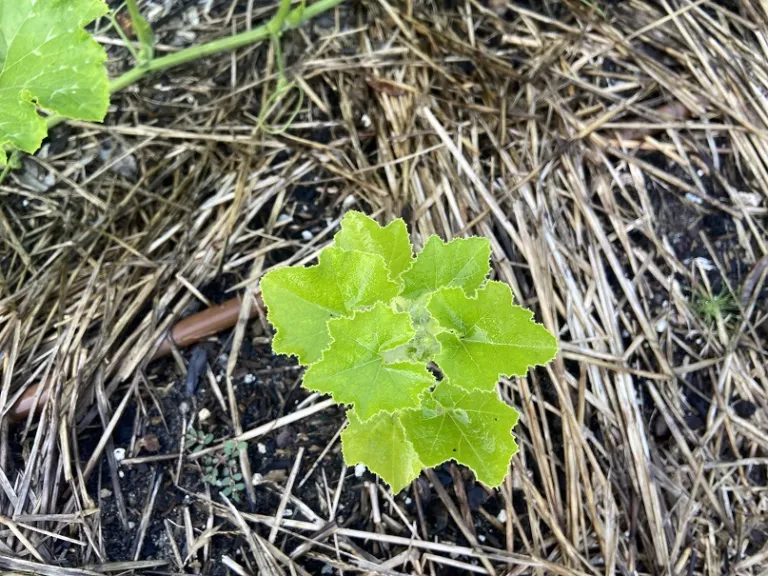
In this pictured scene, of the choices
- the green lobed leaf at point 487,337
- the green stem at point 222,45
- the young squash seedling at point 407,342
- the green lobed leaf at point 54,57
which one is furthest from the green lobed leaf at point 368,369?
the green stem at point 222,45

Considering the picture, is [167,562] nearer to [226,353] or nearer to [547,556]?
[226,353]

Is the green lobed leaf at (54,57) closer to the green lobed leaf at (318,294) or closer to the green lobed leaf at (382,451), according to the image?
the green lobed leaf at (318,294)

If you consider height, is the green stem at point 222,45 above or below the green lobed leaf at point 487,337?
above

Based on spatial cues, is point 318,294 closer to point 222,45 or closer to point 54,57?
point 54,57

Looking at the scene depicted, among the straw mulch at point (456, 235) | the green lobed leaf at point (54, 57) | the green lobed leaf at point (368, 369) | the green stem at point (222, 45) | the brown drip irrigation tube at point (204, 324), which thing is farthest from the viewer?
the green stem at point (222, 45)

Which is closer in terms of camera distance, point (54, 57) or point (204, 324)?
point (54, 57)

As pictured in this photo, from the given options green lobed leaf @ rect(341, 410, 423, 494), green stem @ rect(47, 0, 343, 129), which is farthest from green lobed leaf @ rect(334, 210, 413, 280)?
green stem @ rect(47, 0, 343, 129)

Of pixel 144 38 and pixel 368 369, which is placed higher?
pixel 144 38

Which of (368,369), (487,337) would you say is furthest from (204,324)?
(487,337)
